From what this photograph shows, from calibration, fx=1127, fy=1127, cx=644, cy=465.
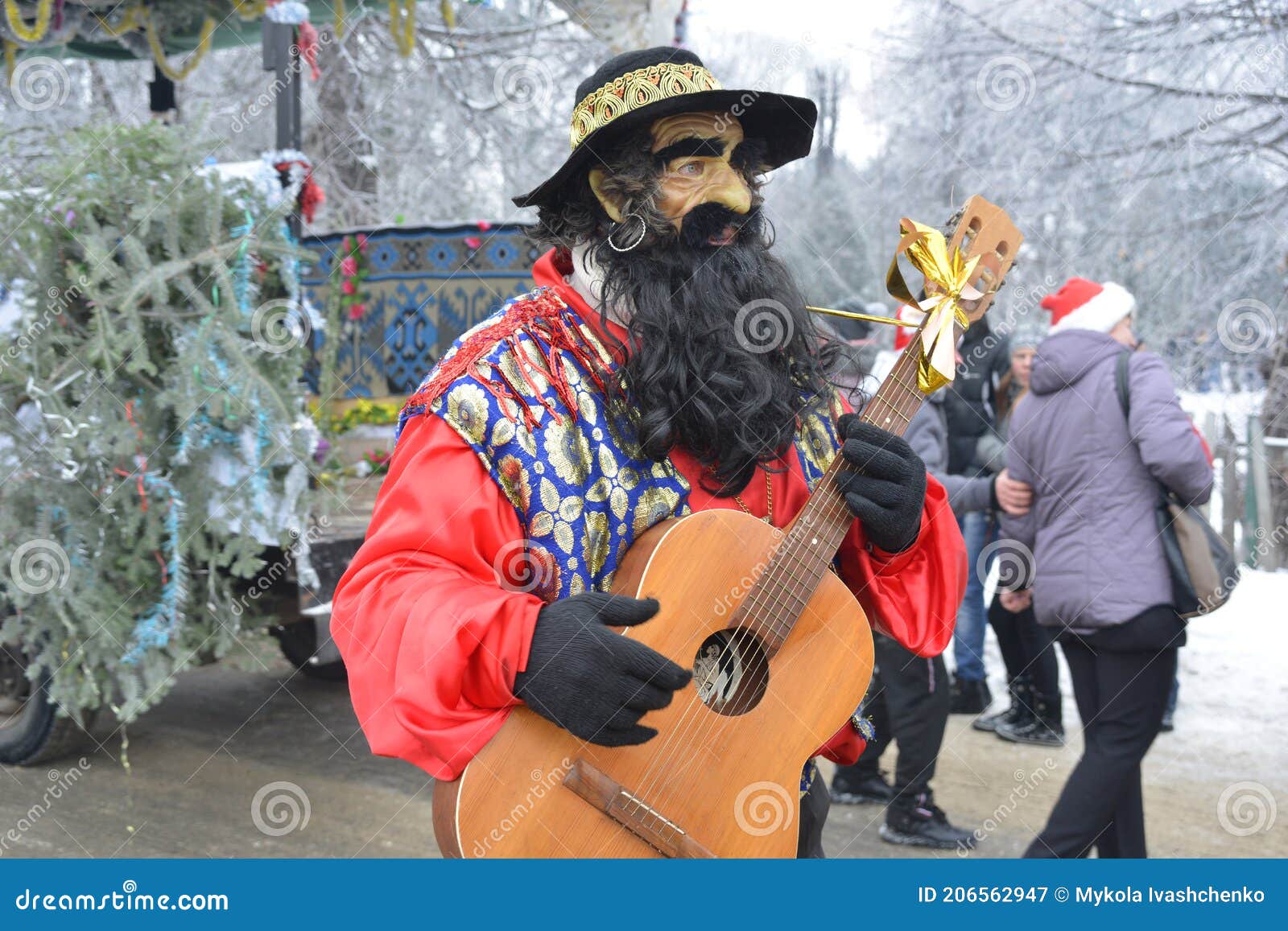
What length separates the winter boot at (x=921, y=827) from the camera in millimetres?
4070

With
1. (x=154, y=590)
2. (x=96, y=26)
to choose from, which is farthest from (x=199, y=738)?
(x=96, y=26)

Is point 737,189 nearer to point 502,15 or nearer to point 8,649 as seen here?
point 8,649

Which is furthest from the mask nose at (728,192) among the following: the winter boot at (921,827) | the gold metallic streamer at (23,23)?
the gold metallic streamer at (23,23)

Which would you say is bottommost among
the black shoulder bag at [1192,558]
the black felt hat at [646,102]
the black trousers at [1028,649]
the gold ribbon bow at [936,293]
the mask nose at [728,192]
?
the black trousers at [1028,649]

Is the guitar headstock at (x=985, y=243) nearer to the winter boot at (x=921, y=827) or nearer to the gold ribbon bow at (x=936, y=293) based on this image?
the gold ribbon bow at (x=936, y=293)

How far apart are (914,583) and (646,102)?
0.94 metres

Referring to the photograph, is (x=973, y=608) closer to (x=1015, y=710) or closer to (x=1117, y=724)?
(x=1015, y=710)

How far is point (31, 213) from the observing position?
153 inches

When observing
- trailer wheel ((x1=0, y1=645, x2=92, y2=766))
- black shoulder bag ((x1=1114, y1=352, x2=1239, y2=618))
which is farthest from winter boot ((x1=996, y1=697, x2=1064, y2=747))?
trailer wheel ((x1=0, y1=645, x2=92, y2=766))

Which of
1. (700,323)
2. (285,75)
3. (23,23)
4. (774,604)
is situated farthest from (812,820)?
(23,23)

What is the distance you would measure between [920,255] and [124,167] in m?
3.14

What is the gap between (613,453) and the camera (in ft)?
5.88

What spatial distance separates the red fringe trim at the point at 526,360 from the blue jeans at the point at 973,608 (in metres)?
3.70

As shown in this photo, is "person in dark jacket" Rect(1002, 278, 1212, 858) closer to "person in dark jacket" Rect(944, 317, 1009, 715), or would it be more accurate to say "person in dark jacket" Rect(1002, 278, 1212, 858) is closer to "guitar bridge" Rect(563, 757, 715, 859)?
"person in dark jacket" Rect(944, 317, 1009, 715)
